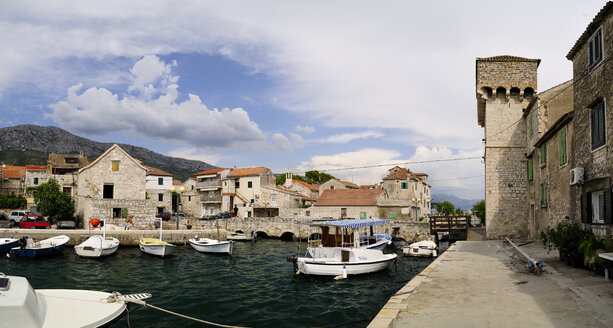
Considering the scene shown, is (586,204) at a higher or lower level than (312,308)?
higher

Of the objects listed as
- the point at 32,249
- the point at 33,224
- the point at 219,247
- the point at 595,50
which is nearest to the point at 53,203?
the point at 33,224

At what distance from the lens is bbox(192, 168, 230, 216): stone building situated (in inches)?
2382

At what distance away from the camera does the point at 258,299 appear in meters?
15.0

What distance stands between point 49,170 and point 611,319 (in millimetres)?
76549

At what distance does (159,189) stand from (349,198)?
32.4m

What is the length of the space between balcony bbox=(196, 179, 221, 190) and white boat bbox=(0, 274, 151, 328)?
176ft

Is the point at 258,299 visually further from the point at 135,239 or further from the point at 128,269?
the point at 135,239

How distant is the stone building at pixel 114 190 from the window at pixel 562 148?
1392 inches

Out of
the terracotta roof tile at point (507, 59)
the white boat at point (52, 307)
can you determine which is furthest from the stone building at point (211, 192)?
the white boat at point (52, 307)

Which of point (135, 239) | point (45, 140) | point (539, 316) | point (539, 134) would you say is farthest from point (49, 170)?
point (45, 140)

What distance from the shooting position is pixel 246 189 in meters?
59.9

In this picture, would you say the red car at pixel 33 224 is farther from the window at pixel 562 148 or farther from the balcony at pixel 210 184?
the window at pixel 562 148

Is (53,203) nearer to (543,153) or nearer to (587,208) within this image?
(543,153)

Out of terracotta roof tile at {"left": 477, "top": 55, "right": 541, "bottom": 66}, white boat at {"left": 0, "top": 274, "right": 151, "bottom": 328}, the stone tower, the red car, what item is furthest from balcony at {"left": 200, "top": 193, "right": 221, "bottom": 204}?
white boat at {"left": 0, "top": 274, "right": 151, "bottom": 328}
